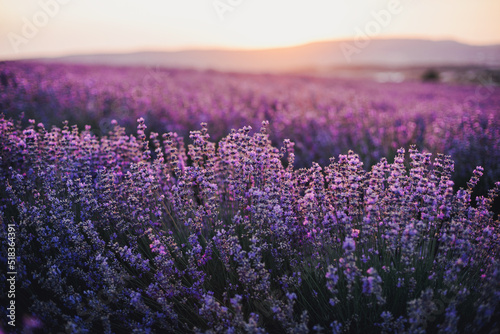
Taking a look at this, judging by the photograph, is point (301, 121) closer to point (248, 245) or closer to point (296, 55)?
point (248, 245)

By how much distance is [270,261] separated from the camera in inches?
96.0

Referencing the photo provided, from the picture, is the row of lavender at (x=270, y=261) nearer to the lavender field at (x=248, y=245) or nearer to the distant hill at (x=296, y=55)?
the lavender field at (x=248, y=245)

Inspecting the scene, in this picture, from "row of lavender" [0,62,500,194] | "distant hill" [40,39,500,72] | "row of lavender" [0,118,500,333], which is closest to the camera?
"row of lavender" [0,118,500,333]

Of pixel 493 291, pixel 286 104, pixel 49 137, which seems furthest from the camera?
pixel 286 104

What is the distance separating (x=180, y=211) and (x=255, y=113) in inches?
185

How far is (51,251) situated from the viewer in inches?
99.9

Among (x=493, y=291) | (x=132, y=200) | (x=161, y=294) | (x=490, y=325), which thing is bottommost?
(x=490, y=325)

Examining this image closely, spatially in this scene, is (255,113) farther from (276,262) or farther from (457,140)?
(276,262)

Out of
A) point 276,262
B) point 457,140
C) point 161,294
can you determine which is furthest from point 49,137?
point 457,140

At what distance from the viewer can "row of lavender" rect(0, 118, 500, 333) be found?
5.95ft

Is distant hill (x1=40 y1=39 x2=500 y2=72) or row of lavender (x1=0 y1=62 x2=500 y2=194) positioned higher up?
distant hill (x1=40 y1=39 x2=500 y2=72)

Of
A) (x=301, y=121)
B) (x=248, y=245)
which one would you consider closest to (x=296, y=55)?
(x=301, y=121)

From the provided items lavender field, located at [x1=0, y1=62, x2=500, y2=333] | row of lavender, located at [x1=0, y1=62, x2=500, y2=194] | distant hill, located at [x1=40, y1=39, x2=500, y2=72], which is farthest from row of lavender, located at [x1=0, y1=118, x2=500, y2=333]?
distant hill, located at [x1=40, y1=39, x2=500, y2=72]

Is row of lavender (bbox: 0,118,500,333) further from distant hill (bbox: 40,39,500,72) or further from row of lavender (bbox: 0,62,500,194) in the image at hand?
distant hill (bbox: 40,39,500,72)
